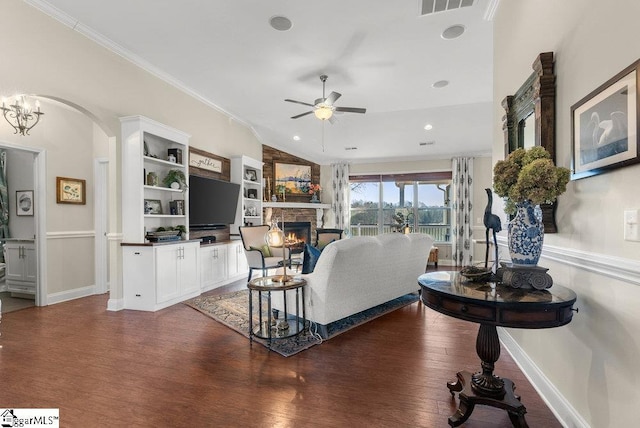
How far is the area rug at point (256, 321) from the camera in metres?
3.02

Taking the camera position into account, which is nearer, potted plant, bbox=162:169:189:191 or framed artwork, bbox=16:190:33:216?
potted plant, bbox=162:169:189:191

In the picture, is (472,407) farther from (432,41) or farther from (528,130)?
(432,41)

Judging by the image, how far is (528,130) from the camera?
244 cm

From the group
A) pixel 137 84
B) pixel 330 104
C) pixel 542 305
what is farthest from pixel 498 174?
pixel 137 84

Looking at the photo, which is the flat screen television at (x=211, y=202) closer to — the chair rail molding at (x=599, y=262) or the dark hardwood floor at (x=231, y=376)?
the dark hardwood floor at (x=231, y=376)

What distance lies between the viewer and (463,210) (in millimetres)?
7934

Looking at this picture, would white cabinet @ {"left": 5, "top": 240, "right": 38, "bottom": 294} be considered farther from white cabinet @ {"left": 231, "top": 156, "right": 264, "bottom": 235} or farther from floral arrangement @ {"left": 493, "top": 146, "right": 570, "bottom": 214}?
floral arrangement @ {"left": 493, "top": 146, "right": 570, "bottom": 214}

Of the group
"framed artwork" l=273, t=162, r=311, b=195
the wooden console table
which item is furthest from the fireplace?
the wooden console table

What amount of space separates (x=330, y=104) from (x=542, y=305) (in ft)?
11.7

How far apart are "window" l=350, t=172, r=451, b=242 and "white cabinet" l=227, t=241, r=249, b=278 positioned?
3.78 metres

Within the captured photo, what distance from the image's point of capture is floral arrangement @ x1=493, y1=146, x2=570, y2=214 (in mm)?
1655

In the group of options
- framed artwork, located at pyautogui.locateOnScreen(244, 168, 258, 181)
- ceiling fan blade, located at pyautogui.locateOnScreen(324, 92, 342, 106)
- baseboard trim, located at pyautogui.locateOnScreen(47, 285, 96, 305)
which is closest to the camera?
ceiling fan blade, located at pyautogui.locateOnScreen(324, 92, 342, 106)

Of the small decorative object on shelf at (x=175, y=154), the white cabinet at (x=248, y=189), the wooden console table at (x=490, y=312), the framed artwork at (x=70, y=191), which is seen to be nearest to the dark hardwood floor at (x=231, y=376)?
the wooden console table at (x=490, y=312)

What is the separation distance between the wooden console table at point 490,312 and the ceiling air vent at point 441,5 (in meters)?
2.55
